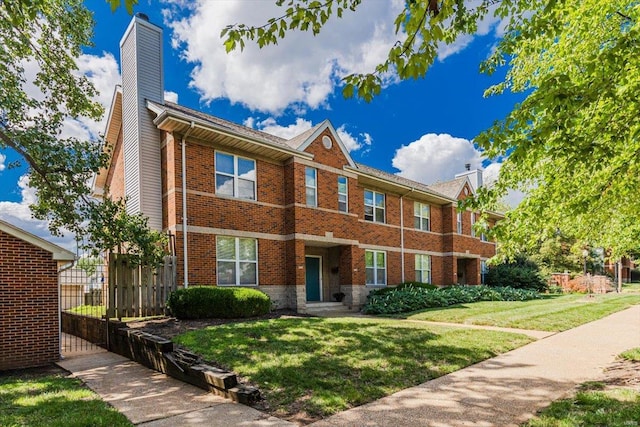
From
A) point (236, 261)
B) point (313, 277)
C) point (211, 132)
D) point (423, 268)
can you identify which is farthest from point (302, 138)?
point (423, 268)

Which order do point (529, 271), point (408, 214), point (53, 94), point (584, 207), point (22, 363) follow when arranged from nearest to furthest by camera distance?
point (584, 207), point (22, 363), point (53, 94), point (408, 214), point (529, 271)

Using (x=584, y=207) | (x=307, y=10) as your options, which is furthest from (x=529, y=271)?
(x=307, y=10)

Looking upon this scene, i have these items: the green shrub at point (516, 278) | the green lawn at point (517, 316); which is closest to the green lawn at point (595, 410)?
the green lawn at point (517, 316)

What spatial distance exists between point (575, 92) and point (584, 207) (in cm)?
208

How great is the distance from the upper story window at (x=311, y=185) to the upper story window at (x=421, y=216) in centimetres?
859

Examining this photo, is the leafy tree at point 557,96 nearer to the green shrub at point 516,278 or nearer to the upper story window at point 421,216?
the upper story window at point 421,216

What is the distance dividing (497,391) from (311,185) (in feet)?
37.9

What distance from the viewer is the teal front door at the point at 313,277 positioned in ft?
59.0

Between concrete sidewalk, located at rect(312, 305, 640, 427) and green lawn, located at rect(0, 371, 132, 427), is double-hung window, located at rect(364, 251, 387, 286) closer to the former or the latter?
concrete sidewalk, located at rect(312, 305, 640, 427)

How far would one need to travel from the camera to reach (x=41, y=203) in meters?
10.8

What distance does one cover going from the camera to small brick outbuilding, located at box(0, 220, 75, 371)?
855 cm

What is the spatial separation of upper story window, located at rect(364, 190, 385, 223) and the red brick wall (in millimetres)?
13831

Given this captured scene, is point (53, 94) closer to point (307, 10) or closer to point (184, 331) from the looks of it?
point (184, 331)

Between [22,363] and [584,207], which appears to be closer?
[584,207]
